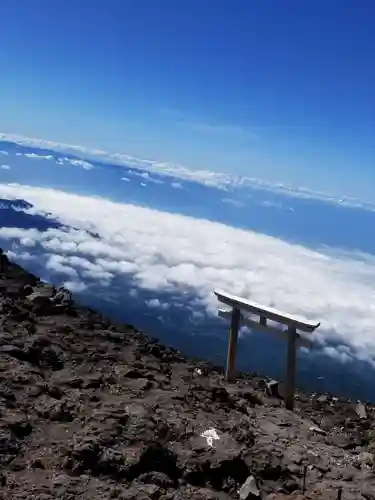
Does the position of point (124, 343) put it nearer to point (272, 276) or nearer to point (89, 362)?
point (89, 362)

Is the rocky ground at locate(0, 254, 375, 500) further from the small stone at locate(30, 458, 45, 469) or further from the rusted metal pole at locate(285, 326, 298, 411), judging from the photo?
the rusted metal pole at locate(285, 326, 298, 411)

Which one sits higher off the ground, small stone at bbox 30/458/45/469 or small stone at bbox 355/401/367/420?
small stone at bbox 30/458/45/469

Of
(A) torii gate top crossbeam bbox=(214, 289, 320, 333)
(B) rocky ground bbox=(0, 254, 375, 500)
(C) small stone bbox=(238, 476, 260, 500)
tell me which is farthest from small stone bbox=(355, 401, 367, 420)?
(C) small stone bbox=(238, 476, 260, 500)

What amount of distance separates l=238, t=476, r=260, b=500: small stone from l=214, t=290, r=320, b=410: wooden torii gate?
175 inches

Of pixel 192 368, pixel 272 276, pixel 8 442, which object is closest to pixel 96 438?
pixel 8 442

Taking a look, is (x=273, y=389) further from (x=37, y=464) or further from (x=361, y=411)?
(x=37, y=464)

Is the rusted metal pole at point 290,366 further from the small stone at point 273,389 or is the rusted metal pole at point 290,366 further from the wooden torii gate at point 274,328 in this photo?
the small stone at point 273,389

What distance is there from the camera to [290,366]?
1258 centimetres

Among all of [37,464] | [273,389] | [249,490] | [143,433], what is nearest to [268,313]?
[273,389]

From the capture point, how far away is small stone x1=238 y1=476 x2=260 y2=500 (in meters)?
7.80

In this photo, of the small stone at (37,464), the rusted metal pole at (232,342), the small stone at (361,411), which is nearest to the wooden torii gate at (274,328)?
the rusted metal pole at (232,342)

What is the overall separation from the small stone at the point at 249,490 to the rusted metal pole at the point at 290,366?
4.62 metres

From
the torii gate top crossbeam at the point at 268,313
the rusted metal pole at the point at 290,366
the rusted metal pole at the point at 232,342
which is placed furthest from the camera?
the rusted metal pole at the point at 232,342

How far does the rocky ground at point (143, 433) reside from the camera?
7.72 meters
